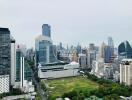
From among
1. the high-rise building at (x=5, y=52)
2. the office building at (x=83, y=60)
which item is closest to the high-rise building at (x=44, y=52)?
the office building at (x=83, y=60)

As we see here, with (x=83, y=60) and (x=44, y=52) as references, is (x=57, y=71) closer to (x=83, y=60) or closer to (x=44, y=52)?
(x=44, y=52)

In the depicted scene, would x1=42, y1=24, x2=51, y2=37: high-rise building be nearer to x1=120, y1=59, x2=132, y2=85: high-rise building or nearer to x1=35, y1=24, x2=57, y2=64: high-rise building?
x1=35, y1=24, x2=57, y2=64: high-rise building

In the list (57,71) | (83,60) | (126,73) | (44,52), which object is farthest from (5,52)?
(83,60)

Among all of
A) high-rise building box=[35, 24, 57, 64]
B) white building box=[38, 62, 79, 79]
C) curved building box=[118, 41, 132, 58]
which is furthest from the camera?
curved building box=[118, 41, 132, 58]

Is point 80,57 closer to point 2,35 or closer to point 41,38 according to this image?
point 41,38

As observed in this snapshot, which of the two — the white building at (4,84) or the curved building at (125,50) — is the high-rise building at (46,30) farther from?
the white building at (4,84)

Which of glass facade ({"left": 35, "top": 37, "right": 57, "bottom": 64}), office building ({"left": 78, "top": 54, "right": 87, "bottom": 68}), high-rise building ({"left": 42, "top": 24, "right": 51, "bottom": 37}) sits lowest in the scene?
office building ({"left": 78, "top": 54, "right": 87, "bottom": 68})

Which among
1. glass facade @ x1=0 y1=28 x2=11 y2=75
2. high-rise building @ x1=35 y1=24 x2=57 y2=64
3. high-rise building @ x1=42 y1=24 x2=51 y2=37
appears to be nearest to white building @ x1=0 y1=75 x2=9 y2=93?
glass facade @ x1=0 y1=28 x2=11 y2=75
